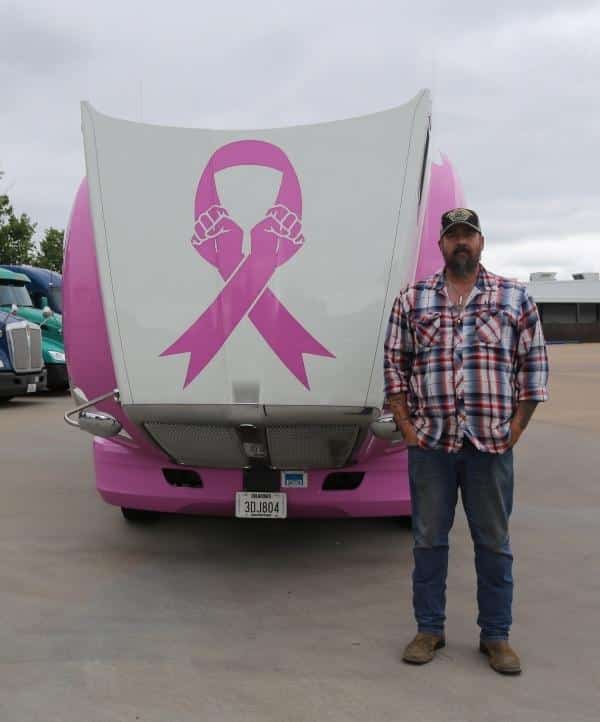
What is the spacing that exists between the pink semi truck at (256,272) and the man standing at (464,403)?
467 millimetres

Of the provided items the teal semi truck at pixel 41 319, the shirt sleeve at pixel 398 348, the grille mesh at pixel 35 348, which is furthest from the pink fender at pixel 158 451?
the teal semi truck at pixel 41 319

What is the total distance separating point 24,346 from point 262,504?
10.7 m

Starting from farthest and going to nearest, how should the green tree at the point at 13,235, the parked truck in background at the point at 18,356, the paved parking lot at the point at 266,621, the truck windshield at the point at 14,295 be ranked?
the green tree at the point at 13,235
the truck windshield at the point at 14,295
the parked truck in background at the point at 18,356
the paved parking lot at the point at 266,621

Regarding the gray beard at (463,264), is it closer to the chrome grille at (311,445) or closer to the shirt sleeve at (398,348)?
the shirt sleeve at (398,348)

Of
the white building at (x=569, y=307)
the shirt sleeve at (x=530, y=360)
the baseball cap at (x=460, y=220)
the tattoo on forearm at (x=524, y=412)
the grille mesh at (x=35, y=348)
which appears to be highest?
the baseball cap at (x=460, y=220)

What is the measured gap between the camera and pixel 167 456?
4508 millimetres

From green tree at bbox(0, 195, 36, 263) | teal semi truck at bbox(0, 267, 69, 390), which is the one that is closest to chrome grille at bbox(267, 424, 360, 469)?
teal semi truck at bbox(0, 267, 69, 390)

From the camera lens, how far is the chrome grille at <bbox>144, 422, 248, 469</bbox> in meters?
4.11

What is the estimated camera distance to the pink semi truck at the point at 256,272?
153 inches

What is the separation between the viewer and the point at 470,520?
351 centimetres

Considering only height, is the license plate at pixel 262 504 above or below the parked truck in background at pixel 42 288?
below

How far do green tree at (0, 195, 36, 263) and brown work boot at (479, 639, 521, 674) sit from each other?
3542 cm

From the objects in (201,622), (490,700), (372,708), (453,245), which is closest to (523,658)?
(490,700)

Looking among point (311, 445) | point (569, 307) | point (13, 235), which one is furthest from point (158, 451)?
point (569, 307)
